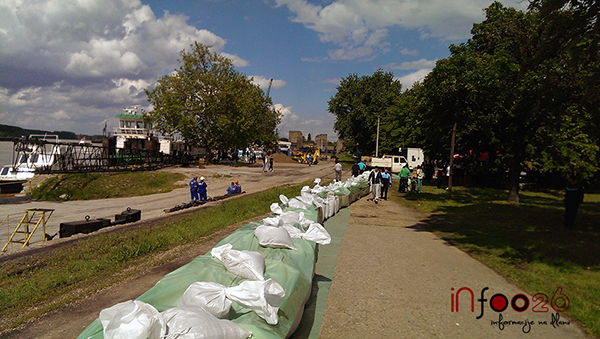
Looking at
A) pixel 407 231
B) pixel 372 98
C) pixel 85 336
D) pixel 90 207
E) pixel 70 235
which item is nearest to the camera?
pixel 85 336

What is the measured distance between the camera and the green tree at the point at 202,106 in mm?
38875

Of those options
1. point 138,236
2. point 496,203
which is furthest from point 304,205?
point 496,203

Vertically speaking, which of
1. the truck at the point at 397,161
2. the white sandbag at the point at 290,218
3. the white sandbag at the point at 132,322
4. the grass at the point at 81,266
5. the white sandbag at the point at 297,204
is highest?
the truck at the point at 397,161

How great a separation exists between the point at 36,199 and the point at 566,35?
2979 centimetres

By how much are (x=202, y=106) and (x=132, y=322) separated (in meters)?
39.3

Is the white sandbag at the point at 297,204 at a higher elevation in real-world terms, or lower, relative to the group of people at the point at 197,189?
higher

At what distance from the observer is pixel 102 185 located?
1060 inches

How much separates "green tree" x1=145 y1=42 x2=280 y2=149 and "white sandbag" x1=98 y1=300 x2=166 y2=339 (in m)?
37.0

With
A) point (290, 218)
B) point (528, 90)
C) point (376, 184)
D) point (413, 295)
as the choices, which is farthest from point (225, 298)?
point (528, 90)

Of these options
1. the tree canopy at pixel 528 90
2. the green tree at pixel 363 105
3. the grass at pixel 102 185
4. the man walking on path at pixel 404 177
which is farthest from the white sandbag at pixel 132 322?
the green tree at pixel 363 105

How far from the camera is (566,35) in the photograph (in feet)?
30.5

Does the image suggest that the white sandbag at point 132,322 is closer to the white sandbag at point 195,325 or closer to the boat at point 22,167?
the white sandbag at point 195,325

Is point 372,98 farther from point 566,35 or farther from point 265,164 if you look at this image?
point 566,35

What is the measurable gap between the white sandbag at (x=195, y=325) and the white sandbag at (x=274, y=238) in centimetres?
235
